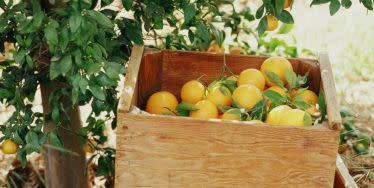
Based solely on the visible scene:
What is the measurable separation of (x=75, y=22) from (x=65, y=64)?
11 cm

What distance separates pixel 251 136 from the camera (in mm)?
1288

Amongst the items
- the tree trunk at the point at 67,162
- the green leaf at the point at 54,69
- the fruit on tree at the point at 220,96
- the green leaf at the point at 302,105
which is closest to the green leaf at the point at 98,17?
the green leaf at the point at 54,69

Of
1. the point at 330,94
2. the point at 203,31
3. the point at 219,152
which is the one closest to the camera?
the point at 219,152

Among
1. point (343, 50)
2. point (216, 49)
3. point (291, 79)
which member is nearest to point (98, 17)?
point (291, 79)

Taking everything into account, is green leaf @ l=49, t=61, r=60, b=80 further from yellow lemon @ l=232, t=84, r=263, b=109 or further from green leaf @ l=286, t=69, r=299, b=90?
green leaf @ l=286, t=69, r=299, b=90

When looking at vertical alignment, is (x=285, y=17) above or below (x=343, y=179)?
above

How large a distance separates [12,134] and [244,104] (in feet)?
1.99

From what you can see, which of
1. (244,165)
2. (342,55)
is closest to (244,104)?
(244,165)

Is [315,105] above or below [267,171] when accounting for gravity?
above

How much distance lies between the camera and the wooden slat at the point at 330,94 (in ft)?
4.17

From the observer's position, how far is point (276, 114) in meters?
1.39

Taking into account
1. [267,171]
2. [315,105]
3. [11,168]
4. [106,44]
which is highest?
[106,44]

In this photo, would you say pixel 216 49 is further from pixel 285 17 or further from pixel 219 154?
pixel 219 154

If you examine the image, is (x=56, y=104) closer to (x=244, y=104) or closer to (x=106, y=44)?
(x=106, y=44)
